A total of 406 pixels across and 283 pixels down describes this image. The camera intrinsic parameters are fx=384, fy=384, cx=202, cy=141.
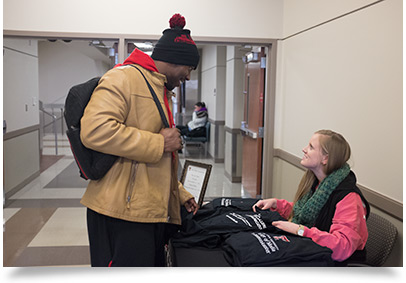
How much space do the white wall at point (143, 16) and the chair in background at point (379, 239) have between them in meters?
2.33

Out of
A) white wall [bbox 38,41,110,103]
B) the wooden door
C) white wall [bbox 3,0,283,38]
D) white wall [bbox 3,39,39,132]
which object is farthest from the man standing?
white wall [bbox 38,41,110,103]

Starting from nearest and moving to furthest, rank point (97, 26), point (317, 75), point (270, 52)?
point (317, 75), point (97, 26), point (270, 52)

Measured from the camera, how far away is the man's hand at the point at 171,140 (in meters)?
1.43

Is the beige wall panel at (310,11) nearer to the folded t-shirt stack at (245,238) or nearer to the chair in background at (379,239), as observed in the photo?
the chair in background at (379,239)

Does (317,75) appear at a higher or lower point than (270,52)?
lower

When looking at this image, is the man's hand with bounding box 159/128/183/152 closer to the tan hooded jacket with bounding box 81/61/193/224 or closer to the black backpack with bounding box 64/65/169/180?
the tan hooded jacket with bounding box 81/61/193/224

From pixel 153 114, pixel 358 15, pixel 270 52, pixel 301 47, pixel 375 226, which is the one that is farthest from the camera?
pixel 270 52

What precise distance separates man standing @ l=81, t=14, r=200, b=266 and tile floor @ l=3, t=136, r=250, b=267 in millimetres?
1778

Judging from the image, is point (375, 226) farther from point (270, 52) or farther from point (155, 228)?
point (270, 52)

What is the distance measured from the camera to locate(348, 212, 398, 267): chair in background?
73.9 inches

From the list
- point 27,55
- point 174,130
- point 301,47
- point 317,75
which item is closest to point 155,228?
point 174,130

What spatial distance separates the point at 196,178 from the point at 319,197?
0.69 metres

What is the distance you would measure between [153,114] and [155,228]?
1.50 feet

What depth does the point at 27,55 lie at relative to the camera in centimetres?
586
